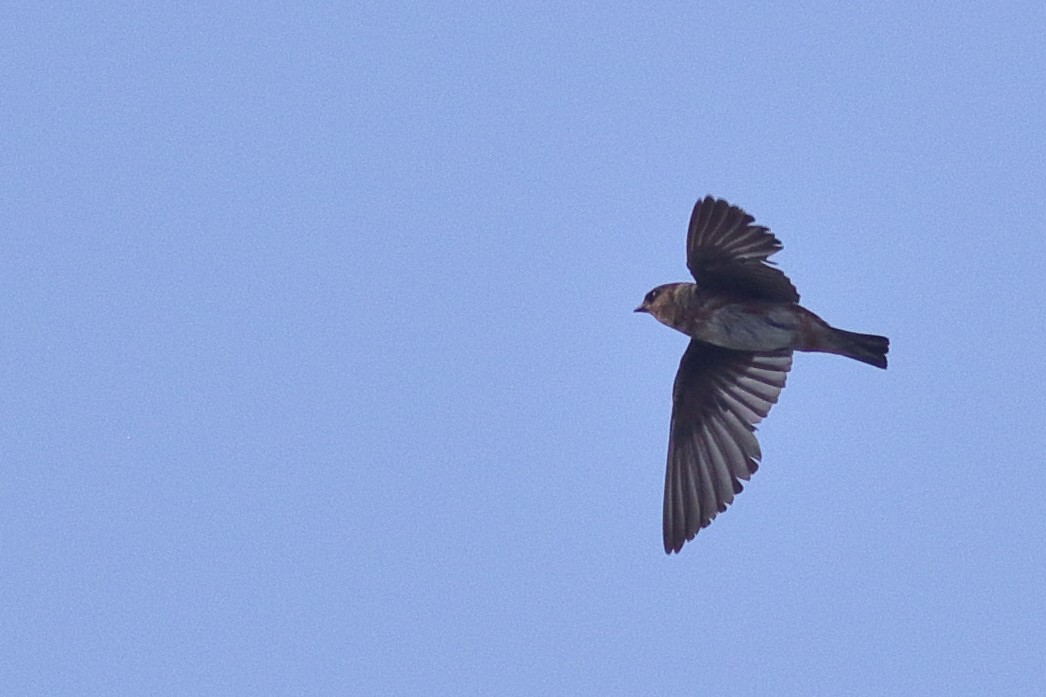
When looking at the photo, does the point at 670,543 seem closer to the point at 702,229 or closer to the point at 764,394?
the point at 764,394

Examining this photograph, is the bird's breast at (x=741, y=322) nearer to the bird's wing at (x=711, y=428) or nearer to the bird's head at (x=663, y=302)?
the bird's head at (x=663, y=302)

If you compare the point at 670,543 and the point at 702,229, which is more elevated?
the point at 702,229

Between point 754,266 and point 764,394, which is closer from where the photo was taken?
point 754,266

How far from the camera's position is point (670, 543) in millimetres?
11289

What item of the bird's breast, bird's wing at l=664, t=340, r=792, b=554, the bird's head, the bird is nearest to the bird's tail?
the bird

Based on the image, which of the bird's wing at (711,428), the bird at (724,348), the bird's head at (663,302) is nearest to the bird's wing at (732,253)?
the bird at (724,348)

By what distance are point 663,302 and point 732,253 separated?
29.8 inches

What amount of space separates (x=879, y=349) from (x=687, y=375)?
52.3 inches

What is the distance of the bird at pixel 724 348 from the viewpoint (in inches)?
418

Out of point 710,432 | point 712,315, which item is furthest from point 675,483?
point 712,315

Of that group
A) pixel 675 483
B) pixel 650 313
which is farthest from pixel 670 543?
pixel 650 313

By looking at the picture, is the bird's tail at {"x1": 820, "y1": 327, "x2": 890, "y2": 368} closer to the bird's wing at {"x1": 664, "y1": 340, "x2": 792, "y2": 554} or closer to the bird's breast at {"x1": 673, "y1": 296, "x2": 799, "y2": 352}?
the bird's breast at {"x1": 673, "y1": 296, "x2": 799, "y2": 352}

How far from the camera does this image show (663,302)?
36.9ft

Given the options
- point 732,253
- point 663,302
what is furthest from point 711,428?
point 732,253
